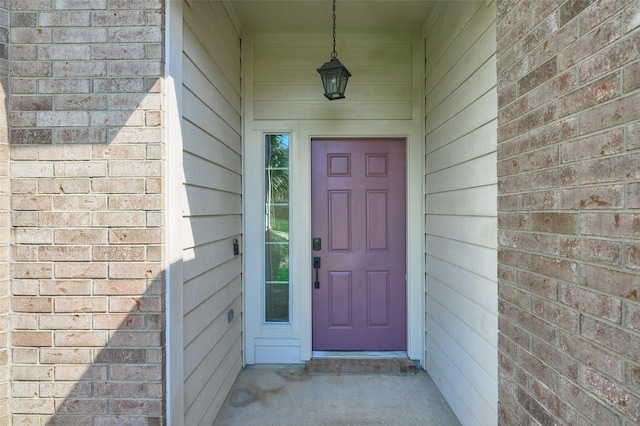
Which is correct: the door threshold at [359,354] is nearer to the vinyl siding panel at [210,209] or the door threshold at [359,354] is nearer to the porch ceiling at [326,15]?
the vinyl siding panel at [210,209]

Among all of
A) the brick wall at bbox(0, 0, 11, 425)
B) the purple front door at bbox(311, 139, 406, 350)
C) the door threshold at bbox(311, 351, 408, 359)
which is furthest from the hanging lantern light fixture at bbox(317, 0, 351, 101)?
the door threshold at bbox(311, 351, 408, 359)

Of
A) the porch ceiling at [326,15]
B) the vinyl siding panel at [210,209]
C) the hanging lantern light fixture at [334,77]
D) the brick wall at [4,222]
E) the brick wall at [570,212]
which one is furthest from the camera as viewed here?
the porch ceiling at [326,15]

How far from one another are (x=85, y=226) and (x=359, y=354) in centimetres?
232

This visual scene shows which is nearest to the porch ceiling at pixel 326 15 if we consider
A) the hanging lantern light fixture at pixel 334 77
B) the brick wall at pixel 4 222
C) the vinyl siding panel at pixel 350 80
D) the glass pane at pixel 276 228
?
the vinyl siding panel at pixel 350 80

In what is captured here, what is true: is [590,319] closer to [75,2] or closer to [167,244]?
[167,244]

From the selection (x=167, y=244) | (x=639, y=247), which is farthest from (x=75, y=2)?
(x=639, y=247)

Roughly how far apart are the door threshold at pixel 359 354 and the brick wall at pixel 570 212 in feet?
4.71

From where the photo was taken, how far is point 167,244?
1.46 meters

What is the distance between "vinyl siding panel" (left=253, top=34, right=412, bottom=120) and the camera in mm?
2961

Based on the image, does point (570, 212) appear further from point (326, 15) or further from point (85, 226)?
point (326, 15)

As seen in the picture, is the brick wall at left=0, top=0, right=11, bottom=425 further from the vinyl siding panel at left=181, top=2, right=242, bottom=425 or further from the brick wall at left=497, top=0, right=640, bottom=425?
the brick wall at left=497, top=0, right=640, bottom=425

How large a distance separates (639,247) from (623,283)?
0.11m

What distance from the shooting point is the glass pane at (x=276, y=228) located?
3012 millimetres

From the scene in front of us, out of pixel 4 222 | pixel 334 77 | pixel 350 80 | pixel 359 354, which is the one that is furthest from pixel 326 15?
pixel 359 354
